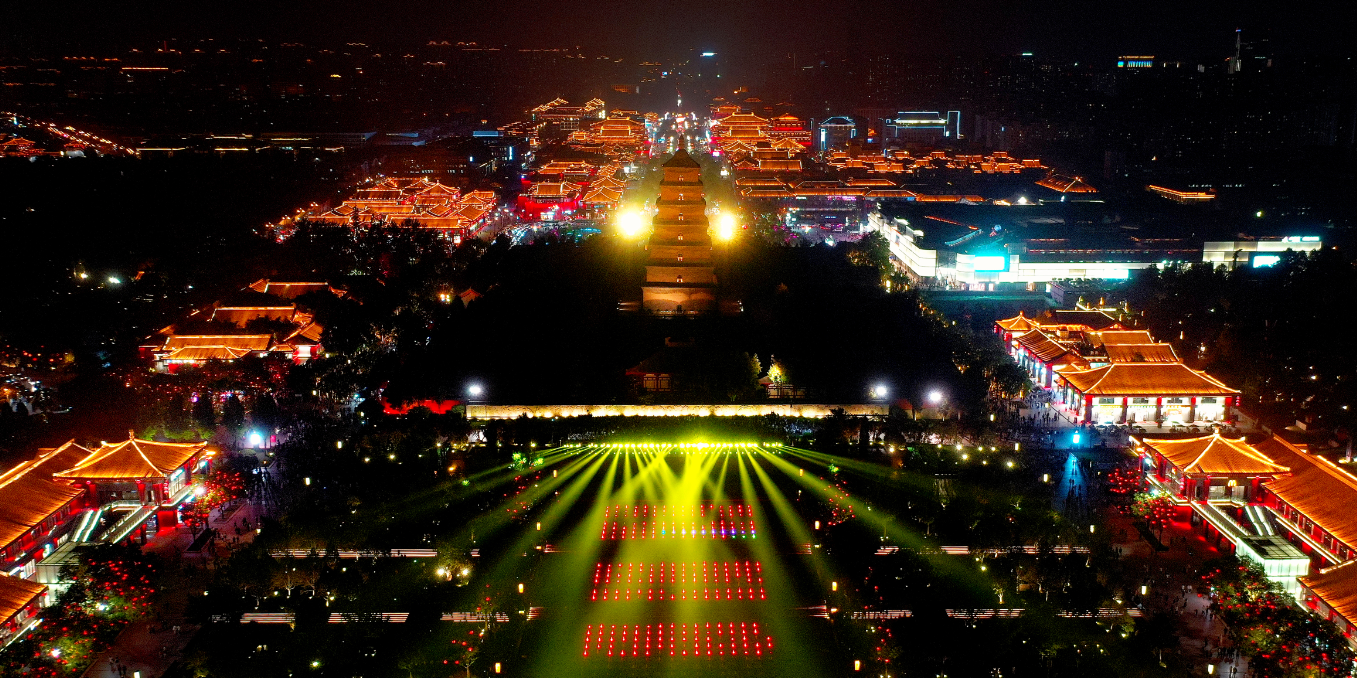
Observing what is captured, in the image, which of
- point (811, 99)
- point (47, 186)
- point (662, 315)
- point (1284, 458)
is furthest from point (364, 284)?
point (811, 99)

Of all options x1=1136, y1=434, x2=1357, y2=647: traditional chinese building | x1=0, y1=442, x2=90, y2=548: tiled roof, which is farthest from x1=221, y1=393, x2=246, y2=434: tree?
x1=1136, y1=434, x2=1357, y2=647: traditional chinese building

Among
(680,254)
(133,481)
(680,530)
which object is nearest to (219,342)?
(133,481)

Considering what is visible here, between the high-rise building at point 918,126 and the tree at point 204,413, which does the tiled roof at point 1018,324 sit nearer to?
the tree at point 204,413

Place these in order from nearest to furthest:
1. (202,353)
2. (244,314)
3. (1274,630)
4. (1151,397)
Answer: (1274,630) < (1151,397) < (202,353) < (244,314)

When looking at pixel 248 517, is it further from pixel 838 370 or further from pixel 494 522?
pixel 838 370

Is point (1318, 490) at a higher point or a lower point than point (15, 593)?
higher

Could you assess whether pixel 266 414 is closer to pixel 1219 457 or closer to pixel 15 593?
pixel 15 593

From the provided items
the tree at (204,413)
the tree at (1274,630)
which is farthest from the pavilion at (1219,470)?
the tree at (204,413)
